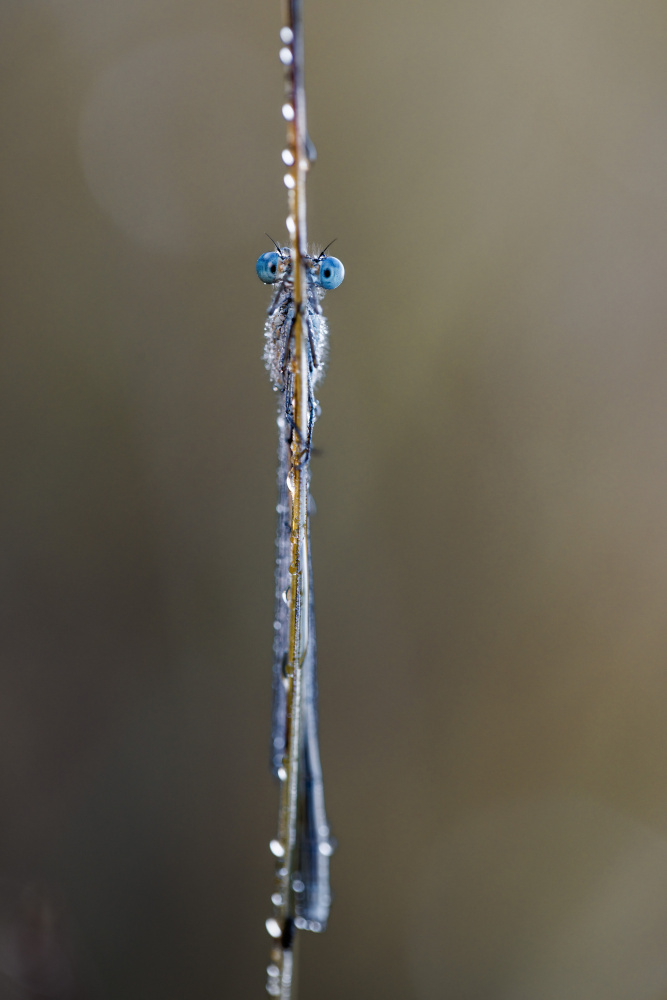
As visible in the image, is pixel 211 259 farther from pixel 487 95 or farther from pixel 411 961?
pixel 411 961

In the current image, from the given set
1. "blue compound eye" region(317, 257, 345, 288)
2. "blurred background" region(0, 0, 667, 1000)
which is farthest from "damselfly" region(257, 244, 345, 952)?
"blurred background" region(0, 0, 667, 1000)

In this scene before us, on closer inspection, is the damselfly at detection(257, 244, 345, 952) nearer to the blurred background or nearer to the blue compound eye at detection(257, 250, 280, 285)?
the blue compound eye at detection(257, 250, 280, 285)

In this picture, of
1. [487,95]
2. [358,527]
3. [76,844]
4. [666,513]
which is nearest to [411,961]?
[76,844]

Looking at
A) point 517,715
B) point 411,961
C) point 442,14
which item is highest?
point 442,14

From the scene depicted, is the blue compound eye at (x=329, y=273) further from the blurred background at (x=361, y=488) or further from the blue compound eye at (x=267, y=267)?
the blurred background at (x=361, y=488)

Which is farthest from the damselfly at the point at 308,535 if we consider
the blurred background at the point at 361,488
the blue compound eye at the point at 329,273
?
the blurred background at the point at 361,488

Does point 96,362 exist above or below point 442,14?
below

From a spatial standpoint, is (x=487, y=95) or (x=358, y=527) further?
(x=358, y=527)
